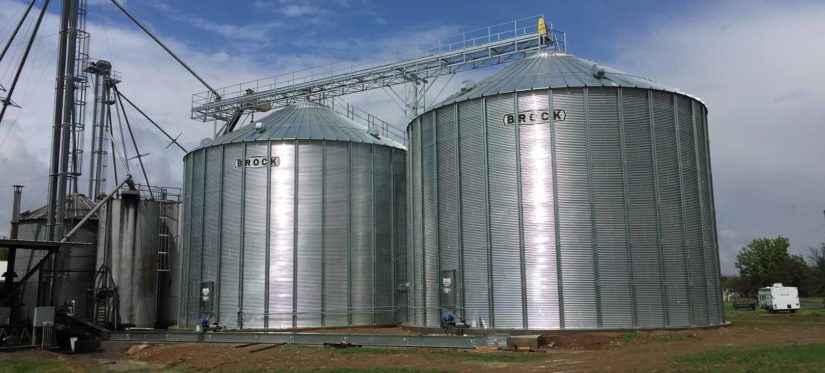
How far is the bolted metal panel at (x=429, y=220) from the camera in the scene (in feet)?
111

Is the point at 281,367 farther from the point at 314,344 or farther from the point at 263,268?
the point at 263,268

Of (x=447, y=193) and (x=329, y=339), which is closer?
(x=329, y=339)

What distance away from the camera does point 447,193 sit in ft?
111

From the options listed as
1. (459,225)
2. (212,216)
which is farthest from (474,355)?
(212,216)

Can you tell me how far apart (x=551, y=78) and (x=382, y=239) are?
14.6 metres

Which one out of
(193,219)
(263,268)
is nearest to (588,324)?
(263,268)

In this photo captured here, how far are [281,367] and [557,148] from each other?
15242 mm

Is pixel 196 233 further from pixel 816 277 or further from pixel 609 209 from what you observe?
pixel 816 277

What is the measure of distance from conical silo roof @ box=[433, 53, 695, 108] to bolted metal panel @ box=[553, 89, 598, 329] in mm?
1283

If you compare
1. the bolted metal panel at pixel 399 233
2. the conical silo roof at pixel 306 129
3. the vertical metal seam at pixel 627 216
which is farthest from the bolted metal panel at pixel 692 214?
the conical silo roof at pixel 306 129

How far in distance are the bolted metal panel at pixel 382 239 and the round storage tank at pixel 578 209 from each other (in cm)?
719

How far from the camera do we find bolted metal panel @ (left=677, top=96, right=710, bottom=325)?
101 ft

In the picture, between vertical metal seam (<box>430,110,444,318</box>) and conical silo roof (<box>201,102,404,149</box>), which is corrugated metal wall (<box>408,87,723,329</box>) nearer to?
vertical metal seam (<box>430,110,444,318</box>)

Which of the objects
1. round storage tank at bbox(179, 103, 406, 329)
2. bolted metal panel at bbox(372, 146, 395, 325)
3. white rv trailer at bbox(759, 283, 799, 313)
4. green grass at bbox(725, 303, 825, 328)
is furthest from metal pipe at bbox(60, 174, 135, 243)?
white rv trailer at bbox(759, 283, 799, 313)
